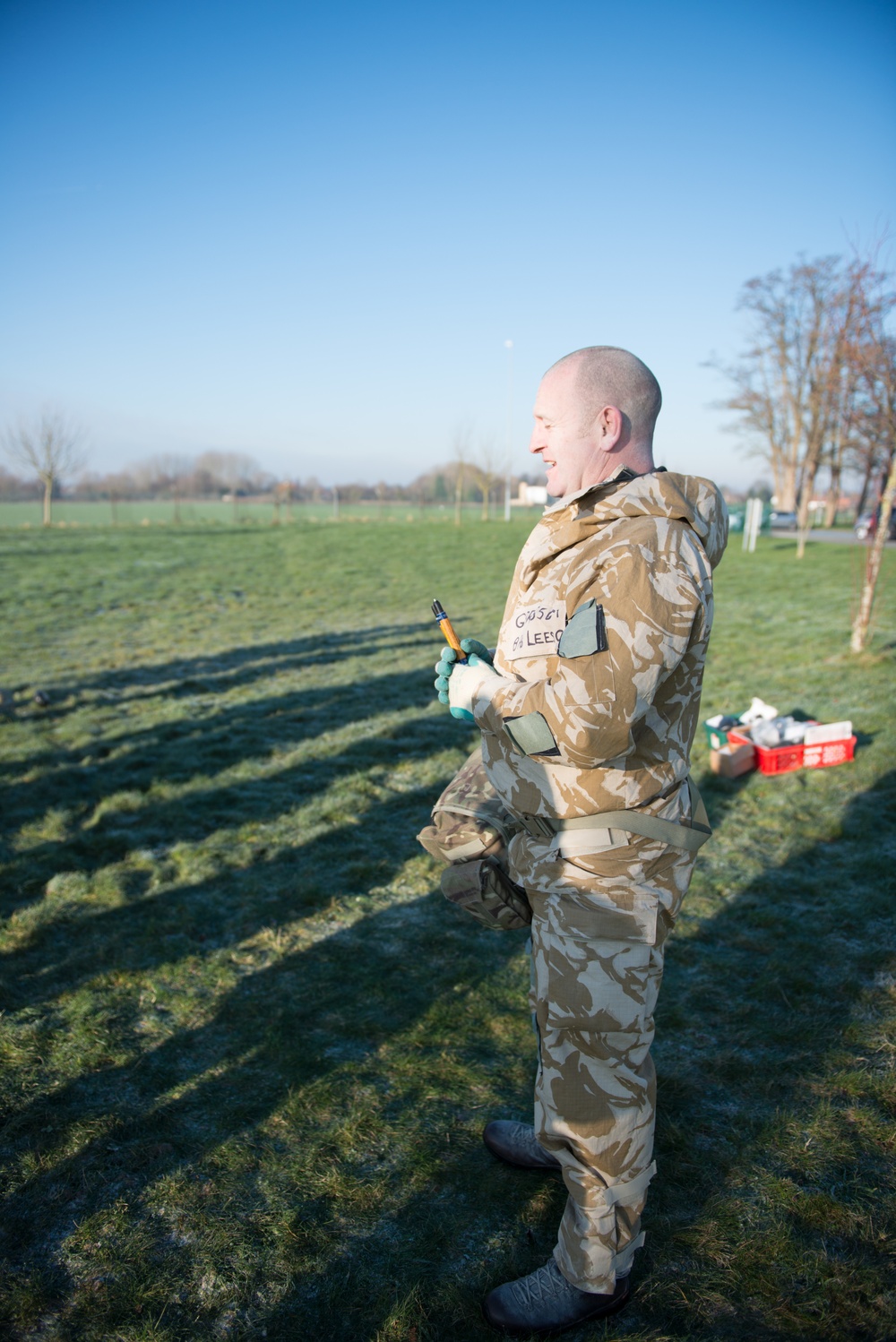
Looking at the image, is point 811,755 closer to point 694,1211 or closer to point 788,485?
point 694,1211

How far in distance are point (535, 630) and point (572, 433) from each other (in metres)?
0.48

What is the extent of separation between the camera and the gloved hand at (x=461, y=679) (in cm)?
193

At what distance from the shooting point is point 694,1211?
7.51 ft

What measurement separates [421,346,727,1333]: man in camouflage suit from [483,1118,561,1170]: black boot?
1.54 ft

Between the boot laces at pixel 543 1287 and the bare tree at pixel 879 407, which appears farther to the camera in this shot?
the bare tree at pixel 879 407

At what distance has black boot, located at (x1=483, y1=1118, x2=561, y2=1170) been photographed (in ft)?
8.07

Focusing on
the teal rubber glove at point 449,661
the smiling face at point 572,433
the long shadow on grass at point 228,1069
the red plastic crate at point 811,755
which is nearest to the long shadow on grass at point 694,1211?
the long shadow on grass at point 228,1069

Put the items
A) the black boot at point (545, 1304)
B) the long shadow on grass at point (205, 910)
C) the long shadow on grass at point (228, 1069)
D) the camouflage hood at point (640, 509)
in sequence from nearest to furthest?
1. the camouflage hood at point (640, 509)
2. the black boot at point (545, 1304)
3. the long shadow on grass at point (228, 1069)
4. the long shadow on grass at point (205, 910)

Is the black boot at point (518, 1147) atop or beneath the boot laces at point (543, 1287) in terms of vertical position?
beneath

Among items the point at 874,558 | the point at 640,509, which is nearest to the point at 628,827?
the point at 640,509

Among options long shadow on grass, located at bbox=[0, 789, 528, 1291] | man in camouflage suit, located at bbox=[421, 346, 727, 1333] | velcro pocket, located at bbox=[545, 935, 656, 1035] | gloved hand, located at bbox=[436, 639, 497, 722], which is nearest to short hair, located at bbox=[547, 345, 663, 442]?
man in camouflage suit, located at bbox=[421, 346, 727, 1333]

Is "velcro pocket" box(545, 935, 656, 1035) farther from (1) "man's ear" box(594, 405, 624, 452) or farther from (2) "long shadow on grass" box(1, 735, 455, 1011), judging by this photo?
(2) "long shadow on grass" box(1, 735, 455, 1011)

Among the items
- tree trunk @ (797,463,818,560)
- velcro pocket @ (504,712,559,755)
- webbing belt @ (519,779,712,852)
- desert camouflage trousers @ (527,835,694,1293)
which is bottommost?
desert camouflage trousers @ (527,835,694,1293)

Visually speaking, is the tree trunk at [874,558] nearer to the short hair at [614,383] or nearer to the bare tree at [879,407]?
the bare tree at [879,407]
